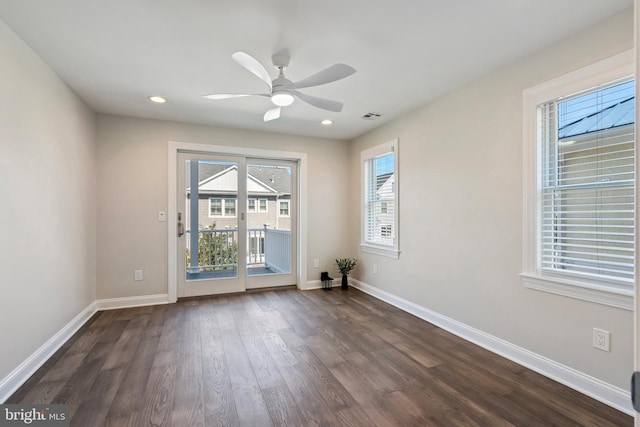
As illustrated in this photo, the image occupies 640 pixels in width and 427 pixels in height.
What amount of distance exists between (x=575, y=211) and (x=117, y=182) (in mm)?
4733

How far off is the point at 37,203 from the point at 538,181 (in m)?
3.95

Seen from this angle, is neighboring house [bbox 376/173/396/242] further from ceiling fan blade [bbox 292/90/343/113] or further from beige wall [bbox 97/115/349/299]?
beige wall [bbox 97/115/349/299]

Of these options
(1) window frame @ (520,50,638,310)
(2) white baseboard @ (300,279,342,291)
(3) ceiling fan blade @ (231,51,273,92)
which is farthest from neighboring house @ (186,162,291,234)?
(1) window frame @ (520,50,638,310)

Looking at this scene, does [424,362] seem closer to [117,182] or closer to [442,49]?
[442,49]

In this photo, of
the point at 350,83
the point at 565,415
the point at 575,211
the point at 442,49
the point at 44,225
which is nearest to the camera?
the point at 565,415

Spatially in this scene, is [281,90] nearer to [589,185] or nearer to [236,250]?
[589,185]

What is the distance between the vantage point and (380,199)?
14.0 ft

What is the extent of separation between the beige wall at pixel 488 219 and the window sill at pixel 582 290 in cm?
5

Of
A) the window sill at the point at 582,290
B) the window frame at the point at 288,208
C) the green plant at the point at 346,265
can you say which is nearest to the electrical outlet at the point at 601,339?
the window sill at the point at 582,290

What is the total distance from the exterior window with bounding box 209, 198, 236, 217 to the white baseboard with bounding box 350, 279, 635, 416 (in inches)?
112

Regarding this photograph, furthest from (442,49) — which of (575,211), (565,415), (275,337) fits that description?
(275,337)

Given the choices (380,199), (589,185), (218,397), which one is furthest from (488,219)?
(218,397)

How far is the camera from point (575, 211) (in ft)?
6.86

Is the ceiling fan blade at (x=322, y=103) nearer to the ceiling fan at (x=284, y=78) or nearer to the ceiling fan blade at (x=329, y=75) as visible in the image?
the ceiling fan at (x=284, y=78)
